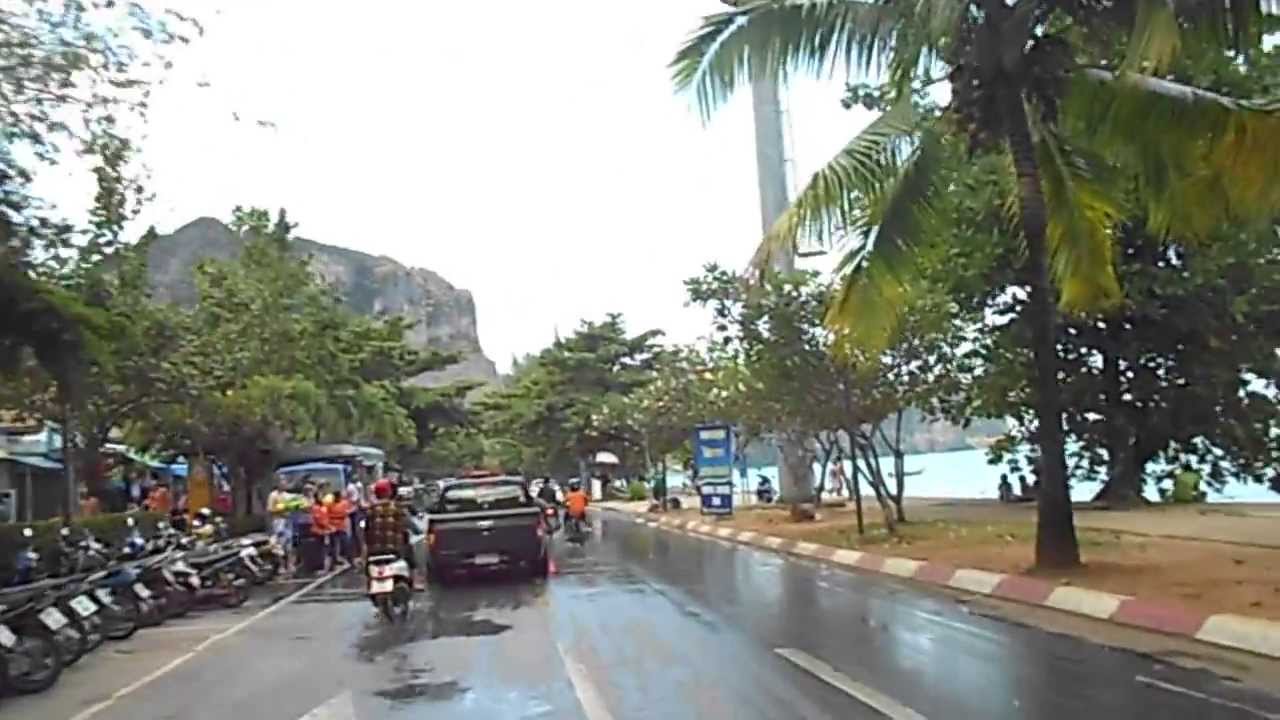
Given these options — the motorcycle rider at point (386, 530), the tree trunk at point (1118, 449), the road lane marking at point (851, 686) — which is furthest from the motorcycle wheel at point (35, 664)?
the tree trunk at point (1118, 449)

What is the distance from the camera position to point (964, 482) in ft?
200

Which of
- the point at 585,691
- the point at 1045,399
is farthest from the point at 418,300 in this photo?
the point at 585,691

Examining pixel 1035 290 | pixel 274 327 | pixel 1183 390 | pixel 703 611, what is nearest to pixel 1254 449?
pixel 1183 390

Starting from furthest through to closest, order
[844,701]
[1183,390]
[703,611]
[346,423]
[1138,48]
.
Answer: [346,423] → [1183,390] → [703,611] → [1138,48] → [844,701]

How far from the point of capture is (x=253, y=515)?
1351 inches

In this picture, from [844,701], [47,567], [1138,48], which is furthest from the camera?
[47,567]

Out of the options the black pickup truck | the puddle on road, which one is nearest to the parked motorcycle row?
→ the black pickup truck

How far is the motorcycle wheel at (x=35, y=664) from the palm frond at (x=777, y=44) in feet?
29.8

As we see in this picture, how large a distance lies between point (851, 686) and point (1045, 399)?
826cm

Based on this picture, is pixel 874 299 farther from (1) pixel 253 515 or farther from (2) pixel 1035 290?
(1) pixel 253 515

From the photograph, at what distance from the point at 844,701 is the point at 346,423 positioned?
34.2 metres

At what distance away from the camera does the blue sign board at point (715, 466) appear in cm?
4078

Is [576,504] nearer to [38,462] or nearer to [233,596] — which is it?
[38,462]

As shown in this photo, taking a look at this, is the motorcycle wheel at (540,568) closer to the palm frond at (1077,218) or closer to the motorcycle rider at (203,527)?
the motorcycle rider at (203,527)
